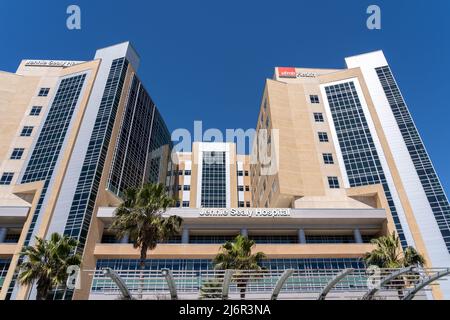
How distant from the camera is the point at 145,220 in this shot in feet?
102

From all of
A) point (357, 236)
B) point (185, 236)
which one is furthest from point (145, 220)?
point (357, 236)

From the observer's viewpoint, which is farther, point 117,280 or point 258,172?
point 258,172

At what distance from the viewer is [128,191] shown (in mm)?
32062

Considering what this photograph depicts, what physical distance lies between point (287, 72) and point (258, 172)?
22.3 meters

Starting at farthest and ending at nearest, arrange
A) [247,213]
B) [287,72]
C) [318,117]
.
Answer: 1. [287,72]
2. [318,117]
3. [247,213]

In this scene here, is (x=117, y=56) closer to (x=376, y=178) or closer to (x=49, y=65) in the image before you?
(x=49, y=65)

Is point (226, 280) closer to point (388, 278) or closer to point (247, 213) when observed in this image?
point (388, 278)

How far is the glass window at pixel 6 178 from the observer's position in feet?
171

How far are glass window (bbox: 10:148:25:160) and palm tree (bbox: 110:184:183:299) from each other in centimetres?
3372

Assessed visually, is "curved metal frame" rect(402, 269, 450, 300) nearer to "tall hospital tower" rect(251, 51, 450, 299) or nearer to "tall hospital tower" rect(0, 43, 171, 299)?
"tall hospital tower" rect(251, 51, 450, 299)

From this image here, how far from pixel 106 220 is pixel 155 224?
22.1 meters

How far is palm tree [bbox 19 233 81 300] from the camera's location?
2845cm

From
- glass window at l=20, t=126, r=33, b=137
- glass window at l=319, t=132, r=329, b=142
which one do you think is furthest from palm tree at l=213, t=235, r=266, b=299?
glass window at l=20, t=126, r=33, b=137
